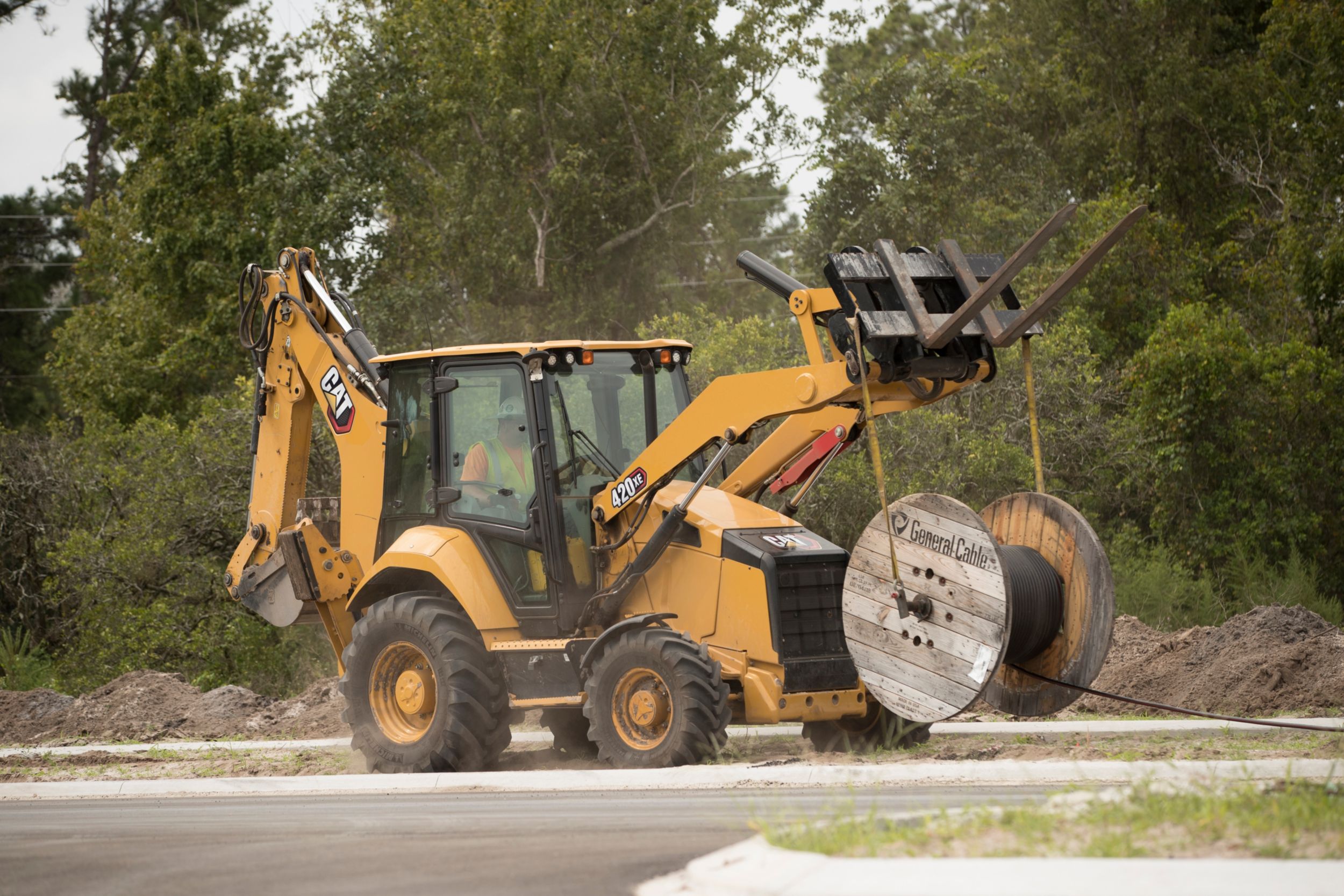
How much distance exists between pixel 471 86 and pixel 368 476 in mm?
20148

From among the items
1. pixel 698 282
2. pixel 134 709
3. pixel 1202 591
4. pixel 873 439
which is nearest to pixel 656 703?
pixel 873 439

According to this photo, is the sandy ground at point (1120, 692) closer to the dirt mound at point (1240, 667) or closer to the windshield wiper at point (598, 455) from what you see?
the dirt mound at point (1240, 667)

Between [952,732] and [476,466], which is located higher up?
[476,466]

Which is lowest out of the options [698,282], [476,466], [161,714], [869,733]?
[869,733]

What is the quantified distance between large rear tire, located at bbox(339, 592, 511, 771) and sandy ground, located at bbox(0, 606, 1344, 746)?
293cm

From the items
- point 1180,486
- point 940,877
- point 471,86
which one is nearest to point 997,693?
point 940,877

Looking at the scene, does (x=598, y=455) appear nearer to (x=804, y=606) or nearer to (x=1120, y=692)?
(x=804, y=606)

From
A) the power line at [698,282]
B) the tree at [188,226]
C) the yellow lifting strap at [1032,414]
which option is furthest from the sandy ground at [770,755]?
the power line at [698,282]

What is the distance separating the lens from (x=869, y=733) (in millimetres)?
9961

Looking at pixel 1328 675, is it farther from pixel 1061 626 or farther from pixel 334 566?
pixel 334 566

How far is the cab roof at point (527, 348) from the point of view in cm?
1020

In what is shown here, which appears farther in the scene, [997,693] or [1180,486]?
[1180,486]

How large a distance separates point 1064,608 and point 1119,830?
3.24 m

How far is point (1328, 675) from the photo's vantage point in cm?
1208
